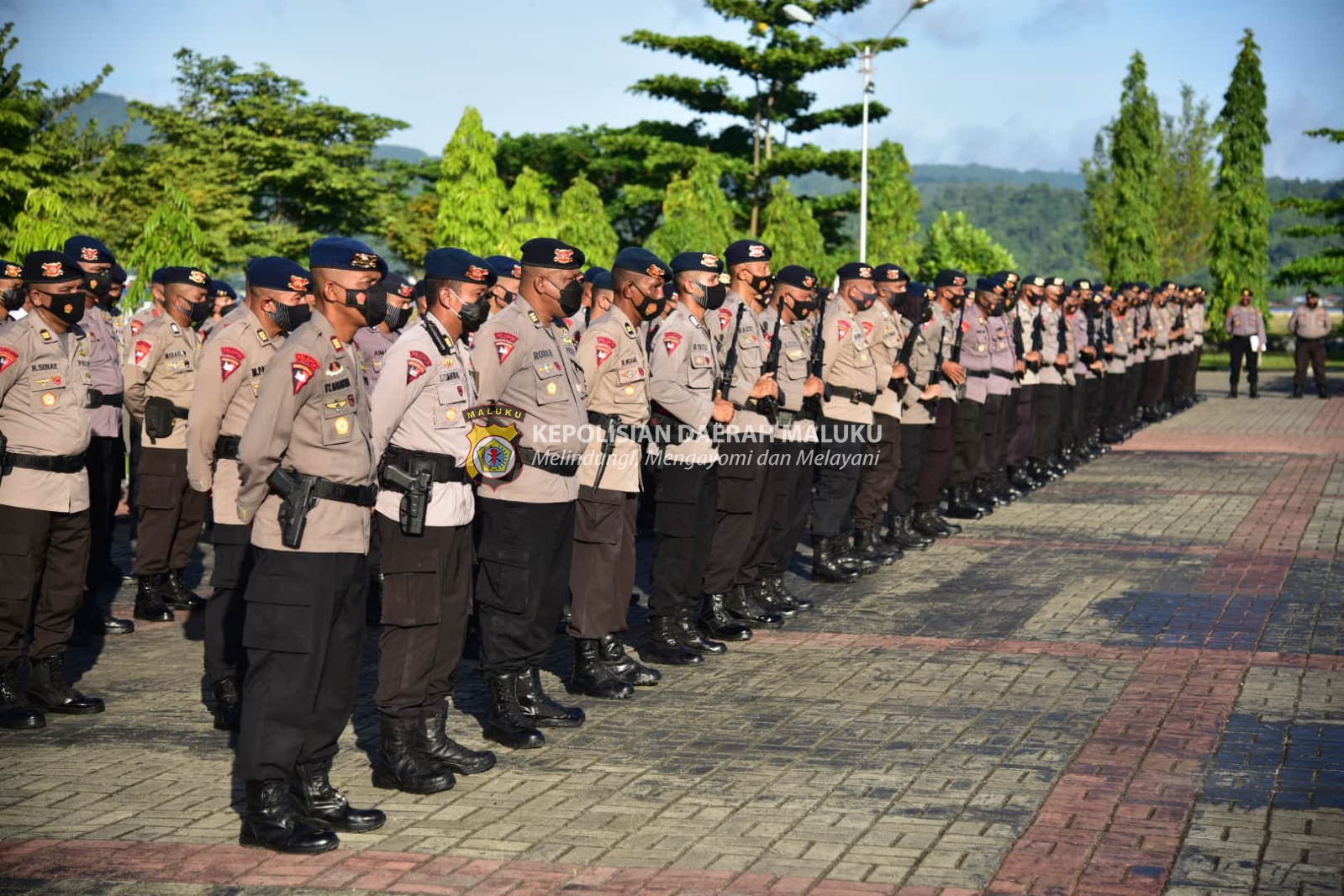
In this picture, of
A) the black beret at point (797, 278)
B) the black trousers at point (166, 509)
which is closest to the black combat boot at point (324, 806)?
the black trousers at point (166, 509)

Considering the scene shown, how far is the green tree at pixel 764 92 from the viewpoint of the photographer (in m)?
48.3

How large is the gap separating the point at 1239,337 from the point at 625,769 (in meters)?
25.7

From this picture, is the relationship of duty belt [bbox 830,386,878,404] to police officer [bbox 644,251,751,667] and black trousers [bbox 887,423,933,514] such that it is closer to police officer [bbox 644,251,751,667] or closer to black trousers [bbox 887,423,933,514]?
black trousers [bbox 887,423,933,514]

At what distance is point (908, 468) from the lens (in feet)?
42.2

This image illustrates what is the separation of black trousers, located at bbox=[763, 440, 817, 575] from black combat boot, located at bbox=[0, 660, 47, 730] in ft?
15.2

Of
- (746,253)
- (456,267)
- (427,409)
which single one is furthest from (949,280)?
(427,409)

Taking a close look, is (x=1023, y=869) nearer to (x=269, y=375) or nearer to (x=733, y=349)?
(x=269, y=375)

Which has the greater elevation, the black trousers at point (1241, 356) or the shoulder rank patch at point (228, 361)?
the shoulder rank patch at point (228, 361)

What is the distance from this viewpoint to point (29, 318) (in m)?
7.70

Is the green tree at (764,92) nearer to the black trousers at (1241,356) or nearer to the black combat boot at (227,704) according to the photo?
the black trousers at (1241,356)

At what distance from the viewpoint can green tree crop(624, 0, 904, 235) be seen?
48.3m

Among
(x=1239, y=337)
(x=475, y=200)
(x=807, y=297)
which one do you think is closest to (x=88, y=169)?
(x=475, y=200)

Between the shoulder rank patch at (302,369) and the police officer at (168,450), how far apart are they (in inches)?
185

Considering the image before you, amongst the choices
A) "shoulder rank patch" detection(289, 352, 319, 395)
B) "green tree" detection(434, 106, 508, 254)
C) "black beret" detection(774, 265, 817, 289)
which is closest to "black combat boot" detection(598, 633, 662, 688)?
"shoulder rank patch" detection(289, 352, 319, 395)
